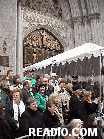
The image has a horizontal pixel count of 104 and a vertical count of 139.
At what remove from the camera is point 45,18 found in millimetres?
15711

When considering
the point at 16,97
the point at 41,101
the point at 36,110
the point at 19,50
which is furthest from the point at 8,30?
the point at 36,110

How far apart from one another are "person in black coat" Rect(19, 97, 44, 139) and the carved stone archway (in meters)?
9.97

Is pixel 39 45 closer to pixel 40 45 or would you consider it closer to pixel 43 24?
pixel 40 45

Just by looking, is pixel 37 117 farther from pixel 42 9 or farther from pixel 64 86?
pixel 42 9

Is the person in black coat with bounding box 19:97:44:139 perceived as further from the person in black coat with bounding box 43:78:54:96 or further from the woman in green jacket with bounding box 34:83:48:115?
the person in black coat with bounding box 43:78:54:96

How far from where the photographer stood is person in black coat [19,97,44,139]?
12.5 feet

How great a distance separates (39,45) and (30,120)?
37.8ft

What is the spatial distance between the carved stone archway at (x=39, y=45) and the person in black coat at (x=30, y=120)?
32.7 ft

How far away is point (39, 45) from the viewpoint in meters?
15.1

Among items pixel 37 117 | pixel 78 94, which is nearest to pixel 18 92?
pixel 37 117

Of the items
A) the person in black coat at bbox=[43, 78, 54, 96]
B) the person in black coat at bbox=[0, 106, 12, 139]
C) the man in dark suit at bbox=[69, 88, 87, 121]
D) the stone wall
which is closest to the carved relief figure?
the stone wall

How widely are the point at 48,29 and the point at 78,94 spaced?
10.7 meters

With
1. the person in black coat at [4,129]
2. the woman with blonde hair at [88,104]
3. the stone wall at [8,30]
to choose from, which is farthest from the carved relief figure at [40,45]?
the person in black coat at [4,129]

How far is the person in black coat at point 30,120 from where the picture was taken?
382cm
